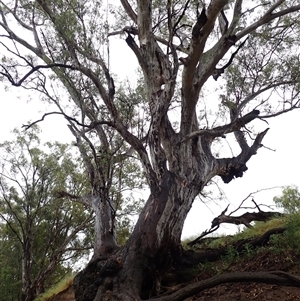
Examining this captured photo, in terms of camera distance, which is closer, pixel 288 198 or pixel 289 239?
pixel 289 239

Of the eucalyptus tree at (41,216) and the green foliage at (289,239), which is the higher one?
the eucalyptus tree at (41,216)

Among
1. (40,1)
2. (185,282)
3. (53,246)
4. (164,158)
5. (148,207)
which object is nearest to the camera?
(185,282)

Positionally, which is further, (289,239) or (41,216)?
(41,216)

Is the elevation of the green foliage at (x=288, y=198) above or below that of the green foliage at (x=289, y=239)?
above

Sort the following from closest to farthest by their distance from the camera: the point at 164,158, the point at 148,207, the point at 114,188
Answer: the point at 148,207, the point at 164,158, the point at 114,188

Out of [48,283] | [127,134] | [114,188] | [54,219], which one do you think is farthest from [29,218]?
[127,134]

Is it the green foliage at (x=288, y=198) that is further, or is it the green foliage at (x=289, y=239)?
the green foliage at (x=288, y=198)

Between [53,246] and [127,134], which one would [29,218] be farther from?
[127,134]

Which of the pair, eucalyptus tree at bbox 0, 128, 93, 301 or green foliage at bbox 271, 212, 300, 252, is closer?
green foliage at bbox 271, 212, 300, 252

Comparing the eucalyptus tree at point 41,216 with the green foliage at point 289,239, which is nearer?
the green foliage at point 289,239

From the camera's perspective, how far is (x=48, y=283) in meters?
11.2

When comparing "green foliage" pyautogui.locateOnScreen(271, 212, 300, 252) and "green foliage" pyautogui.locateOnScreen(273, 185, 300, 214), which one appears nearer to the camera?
"green foliage" pyautogui.locateOnScreen(271, 212, 300, 252)

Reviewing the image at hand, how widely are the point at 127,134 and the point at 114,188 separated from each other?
3.83 metres

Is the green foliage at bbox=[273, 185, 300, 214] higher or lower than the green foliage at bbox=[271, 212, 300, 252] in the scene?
higher
